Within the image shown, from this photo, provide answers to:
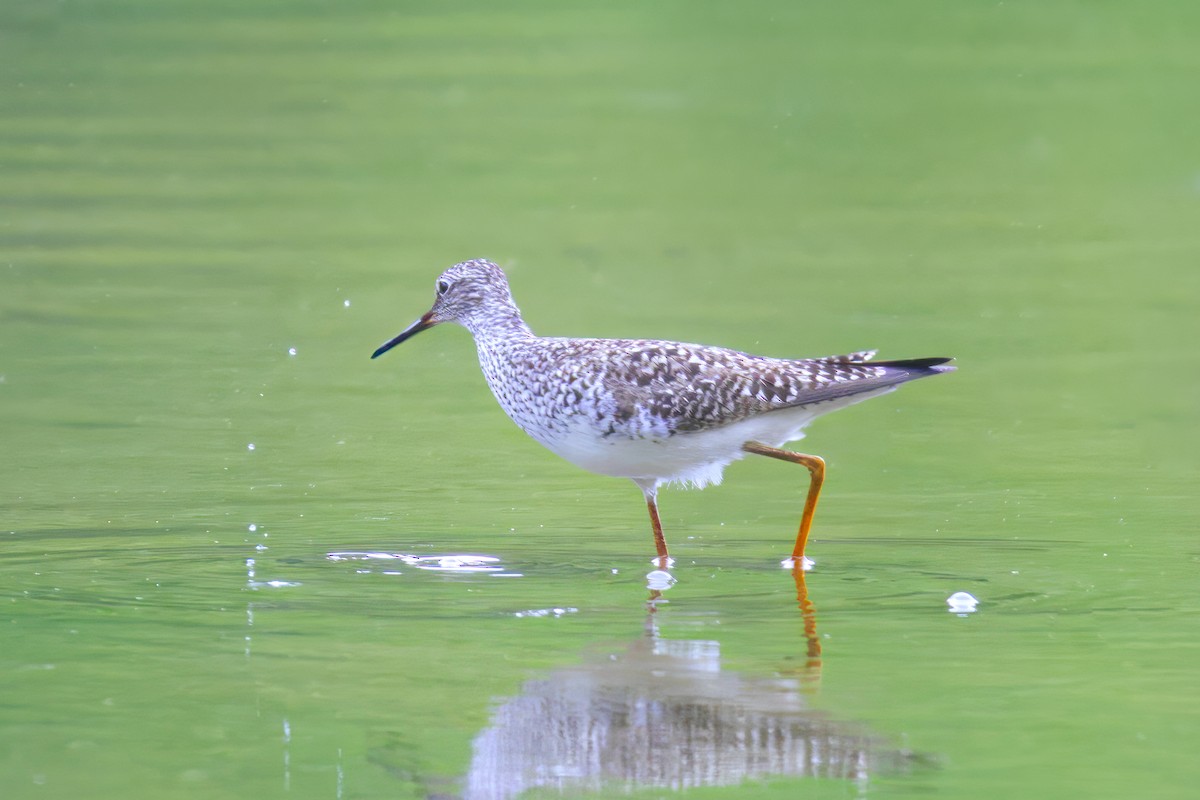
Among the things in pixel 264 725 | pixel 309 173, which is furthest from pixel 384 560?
pixel 309 173

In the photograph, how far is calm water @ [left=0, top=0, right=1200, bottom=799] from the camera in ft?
23.2

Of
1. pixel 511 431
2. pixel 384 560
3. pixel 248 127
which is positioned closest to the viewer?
pixel 384 560

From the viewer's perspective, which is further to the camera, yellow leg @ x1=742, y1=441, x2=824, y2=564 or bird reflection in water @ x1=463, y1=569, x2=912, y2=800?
yellow leg @ x1=742, y1=441, x2=824, y2=564

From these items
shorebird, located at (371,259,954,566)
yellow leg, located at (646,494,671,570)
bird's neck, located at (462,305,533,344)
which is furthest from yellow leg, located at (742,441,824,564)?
bird's neck, located at (462,305,533,344)

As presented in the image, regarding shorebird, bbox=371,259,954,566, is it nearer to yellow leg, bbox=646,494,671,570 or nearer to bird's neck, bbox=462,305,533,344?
yellow leg, bbox=646,494,671,570

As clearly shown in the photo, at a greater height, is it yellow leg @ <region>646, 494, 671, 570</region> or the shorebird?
the shorebird

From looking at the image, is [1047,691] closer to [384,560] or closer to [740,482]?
[384,560]

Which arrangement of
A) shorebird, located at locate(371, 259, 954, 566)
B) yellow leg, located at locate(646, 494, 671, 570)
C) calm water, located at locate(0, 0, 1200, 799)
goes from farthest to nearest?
1. yellow leg, located at locate(646, 494, 671, 570)
2. shorebird, located at locate(371, 259, 954, 566)
3. calm water, located at locate(0, 0, 1200, 799)

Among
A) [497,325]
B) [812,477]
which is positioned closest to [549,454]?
[497,325]

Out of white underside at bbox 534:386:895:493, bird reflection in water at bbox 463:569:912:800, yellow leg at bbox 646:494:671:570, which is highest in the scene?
white underside at bbox 534:386:895:493

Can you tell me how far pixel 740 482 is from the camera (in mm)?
11297

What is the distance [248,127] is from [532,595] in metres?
13.2

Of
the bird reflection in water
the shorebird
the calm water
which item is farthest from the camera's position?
the shorebird

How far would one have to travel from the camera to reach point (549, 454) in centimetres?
1200
